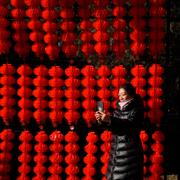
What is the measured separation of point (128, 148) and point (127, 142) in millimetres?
87

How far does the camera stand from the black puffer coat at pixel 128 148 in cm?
684

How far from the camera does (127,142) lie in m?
6.91

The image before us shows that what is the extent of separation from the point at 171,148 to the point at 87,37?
12.9ft

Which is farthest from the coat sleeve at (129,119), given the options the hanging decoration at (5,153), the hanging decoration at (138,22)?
the hanging decoration at (5,153)

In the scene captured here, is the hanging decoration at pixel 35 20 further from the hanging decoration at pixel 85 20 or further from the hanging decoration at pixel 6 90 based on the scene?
the hanging decoration at pixel 85 20

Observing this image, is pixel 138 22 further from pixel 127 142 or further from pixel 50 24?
pixel 127 142

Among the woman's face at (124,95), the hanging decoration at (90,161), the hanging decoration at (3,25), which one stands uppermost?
the hanging decoration at (3,25)

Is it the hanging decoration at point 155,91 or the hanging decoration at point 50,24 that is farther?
the hanging decoration at point 155,91

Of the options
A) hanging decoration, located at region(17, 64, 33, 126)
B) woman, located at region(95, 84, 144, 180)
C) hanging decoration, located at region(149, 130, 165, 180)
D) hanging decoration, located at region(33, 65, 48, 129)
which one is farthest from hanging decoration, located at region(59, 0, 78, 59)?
hanging decoration, located at region(149, 130, 165, 180)

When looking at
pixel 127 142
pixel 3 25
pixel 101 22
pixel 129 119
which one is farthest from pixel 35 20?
pixel 127 142

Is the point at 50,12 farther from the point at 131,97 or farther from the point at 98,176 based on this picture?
the point at 98,176

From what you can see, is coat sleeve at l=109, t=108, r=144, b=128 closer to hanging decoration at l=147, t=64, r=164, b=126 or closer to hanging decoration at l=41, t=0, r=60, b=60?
hanging decoration at l=147, t=64, r=164, b=126

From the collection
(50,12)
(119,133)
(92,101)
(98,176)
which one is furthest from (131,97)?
(98,176)

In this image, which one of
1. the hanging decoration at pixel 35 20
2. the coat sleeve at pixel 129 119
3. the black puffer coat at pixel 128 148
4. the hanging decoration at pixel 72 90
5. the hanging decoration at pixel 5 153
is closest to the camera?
the coat sleeve at pixel 129 119
